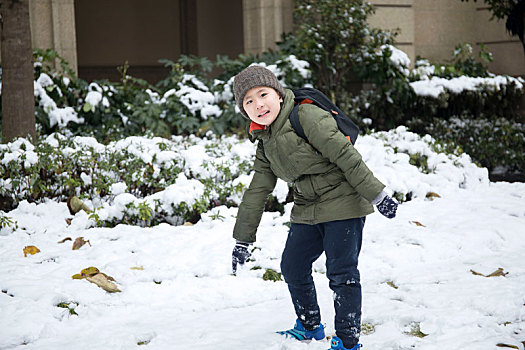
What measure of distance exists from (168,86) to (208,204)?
4.94 metres

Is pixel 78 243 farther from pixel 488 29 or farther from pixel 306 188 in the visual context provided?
pixel 488 29

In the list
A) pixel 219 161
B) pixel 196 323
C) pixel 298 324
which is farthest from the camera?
pixel 219 161

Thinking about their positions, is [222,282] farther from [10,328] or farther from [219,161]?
[219,161]

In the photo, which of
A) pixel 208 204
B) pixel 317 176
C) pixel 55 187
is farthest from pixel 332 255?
pixel 55 187

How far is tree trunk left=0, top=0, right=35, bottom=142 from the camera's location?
6422 millimetres

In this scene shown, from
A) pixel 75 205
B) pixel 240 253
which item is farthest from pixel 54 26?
pixel 240 253

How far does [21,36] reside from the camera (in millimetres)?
6453

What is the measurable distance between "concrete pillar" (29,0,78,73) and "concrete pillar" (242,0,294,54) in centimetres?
309

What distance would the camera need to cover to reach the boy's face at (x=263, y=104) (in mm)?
2910

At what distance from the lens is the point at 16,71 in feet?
21.4

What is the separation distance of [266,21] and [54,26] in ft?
11.6

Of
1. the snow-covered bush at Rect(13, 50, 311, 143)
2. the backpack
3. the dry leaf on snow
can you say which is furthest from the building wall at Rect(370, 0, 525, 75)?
the backpack

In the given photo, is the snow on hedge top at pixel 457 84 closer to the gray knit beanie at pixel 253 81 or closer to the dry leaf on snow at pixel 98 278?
the dry leaf on snow at pixel 98 278

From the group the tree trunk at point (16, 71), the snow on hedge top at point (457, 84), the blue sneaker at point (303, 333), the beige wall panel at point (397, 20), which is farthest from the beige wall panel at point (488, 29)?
the blue sneaker at point (303, 333)
